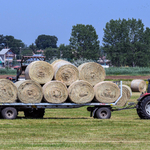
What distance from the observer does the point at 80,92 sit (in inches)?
627

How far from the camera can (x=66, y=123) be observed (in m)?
14.5

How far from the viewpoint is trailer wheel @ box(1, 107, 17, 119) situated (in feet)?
51.6

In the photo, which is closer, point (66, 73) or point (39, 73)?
point (39, 73)

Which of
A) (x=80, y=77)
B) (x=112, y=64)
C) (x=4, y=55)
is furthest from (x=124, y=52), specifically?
(x=80, y=77)

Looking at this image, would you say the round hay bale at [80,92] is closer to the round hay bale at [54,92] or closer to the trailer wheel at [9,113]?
the round hay bale at [54,92]

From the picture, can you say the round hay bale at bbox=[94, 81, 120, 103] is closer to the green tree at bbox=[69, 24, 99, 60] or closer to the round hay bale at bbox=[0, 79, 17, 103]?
the round hay bale at bbox=[0, 79, 17, 103]

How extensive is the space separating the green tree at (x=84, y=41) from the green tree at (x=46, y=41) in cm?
8933

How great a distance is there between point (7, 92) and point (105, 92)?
3848 mm

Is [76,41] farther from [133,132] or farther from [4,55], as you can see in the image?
[133,132]

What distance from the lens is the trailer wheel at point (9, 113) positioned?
51.6 ft

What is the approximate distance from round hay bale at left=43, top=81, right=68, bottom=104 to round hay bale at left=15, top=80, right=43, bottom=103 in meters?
0.24

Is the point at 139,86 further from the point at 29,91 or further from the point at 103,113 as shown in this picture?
the point at 29,91

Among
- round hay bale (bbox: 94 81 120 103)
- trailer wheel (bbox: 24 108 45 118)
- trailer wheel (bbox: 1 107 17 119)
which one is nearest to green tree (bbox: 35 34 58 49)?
trailer wheel (bbox: 24 108 45 118)

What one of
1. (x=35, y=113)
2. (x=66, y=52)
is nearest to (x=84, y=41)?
(x=66, y=52)
